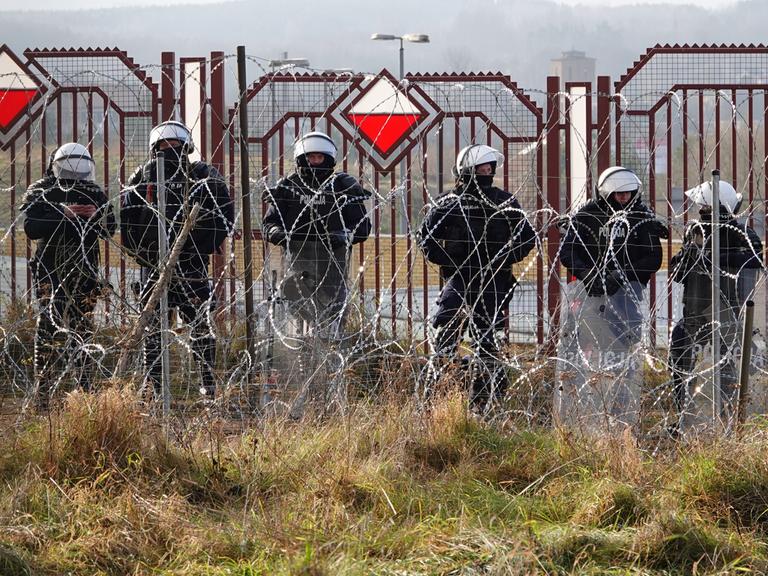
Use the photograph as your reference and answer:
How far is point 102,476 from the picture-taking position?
5.51m

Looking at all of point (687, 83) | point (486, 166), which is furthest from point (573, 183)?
point (486, 166)

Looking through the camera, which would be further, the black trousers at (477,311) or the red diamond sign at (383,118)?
the red diamond sign at (383,118)

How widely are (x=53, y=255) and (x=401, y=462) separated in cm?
324

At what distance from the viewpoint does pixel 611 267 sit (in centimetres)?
751

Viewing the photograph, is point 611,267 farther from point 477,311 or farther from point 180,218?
point 180,218

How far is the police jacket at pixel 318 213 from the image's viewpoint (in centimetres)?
Result: 784

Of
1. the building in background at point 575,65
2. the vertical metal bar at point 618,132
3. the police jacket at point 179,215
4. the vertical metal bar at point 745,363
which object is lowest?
the vertical metal bar at point 745,363

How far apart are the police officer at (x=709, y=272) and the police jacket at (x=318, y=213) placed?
6.03 ft

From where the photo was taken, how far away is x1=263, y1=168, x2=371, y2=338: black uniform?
309 inches

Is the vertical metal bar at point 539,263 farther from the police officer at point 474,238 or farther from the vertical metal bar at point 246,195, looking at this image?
the vertical metal bar at point 246,195

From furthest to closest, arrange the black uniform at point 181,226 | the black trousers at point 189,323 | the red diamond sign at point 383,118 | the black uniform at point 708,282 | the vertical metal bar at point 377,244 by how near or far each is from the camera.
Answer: the red diamond sign at point 383,118, the black uniform at point 181,226, the black uniform at point 708,282, the vertical metal bar at point 377,244, the black trousers at point 189,323

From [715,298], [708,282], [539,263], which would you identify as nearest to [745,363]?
[715,298]

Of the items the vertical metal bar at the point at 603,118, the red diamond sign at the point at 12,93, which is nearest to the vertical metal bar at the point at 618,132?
the vertical metal bar at the point at 603,118

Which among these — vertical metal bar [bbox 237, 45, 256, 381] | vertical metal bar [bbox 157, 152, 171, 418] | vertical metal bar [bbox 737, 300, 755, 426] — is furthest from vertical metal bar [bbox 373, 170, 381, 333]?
vertical metal bar [bbox 737, 300, 755, 426]
